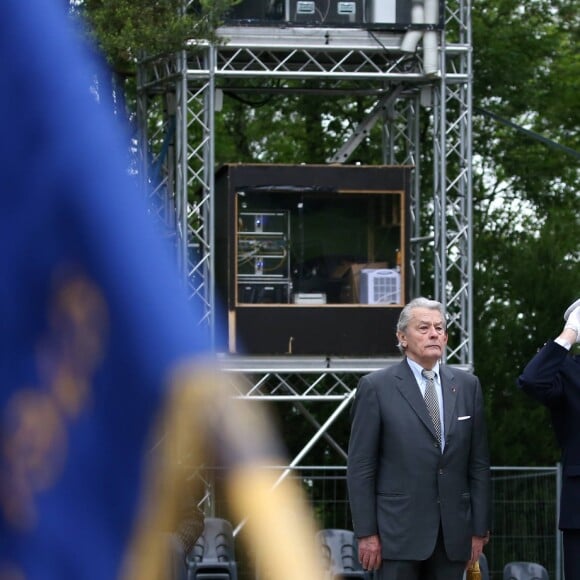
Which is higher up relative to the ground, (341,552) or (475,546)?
(475,546)

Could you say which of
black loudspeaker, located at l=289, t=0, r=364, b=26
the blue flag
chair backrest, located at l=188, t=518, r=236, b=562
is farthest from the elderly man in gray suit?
black loudspeaker, located at l=289, t=0, r=364, b=26

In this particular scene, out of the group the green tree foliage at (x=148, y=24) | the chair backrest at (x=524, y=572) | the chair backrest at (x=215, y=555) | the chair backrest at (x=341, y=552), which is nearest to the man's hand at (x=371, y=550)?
the chair backrest at (x=524, y=572)

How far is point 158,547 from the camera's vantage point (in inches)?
85.0

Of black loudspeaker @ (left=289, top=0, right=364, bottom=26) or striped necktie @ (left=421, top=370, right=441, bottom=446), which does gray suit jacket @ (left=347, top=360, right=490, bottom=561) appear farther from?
black loudspeaker @ (left=289, top=0, right=364, bottom=26)

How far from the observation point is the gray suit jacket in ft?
25.0

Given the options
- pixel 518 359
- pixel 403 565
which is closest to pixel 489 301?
pixel 518 359

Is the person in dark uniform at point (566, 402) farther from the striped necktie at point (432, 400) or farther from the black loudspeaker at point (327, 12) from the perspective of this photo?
the black loudspeaker at point (327, 12)

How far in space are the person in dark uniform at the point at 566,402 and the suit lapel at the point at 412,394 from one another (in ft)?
1.56

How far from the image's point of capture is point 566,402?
7.63 meters

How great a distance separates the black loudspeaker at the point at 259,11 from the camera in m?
18.2

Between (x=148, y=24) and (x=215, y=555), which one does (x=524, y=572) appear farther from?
(x=148, y=24)

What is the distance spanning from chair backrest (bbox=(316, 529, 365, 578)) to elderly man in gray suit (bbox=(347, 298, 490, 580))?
11.1ft

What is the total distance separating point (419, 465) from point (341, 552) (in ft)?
12.6

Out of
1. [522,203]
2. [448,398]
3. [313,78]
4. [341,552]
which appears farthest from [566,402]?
[522,203]
